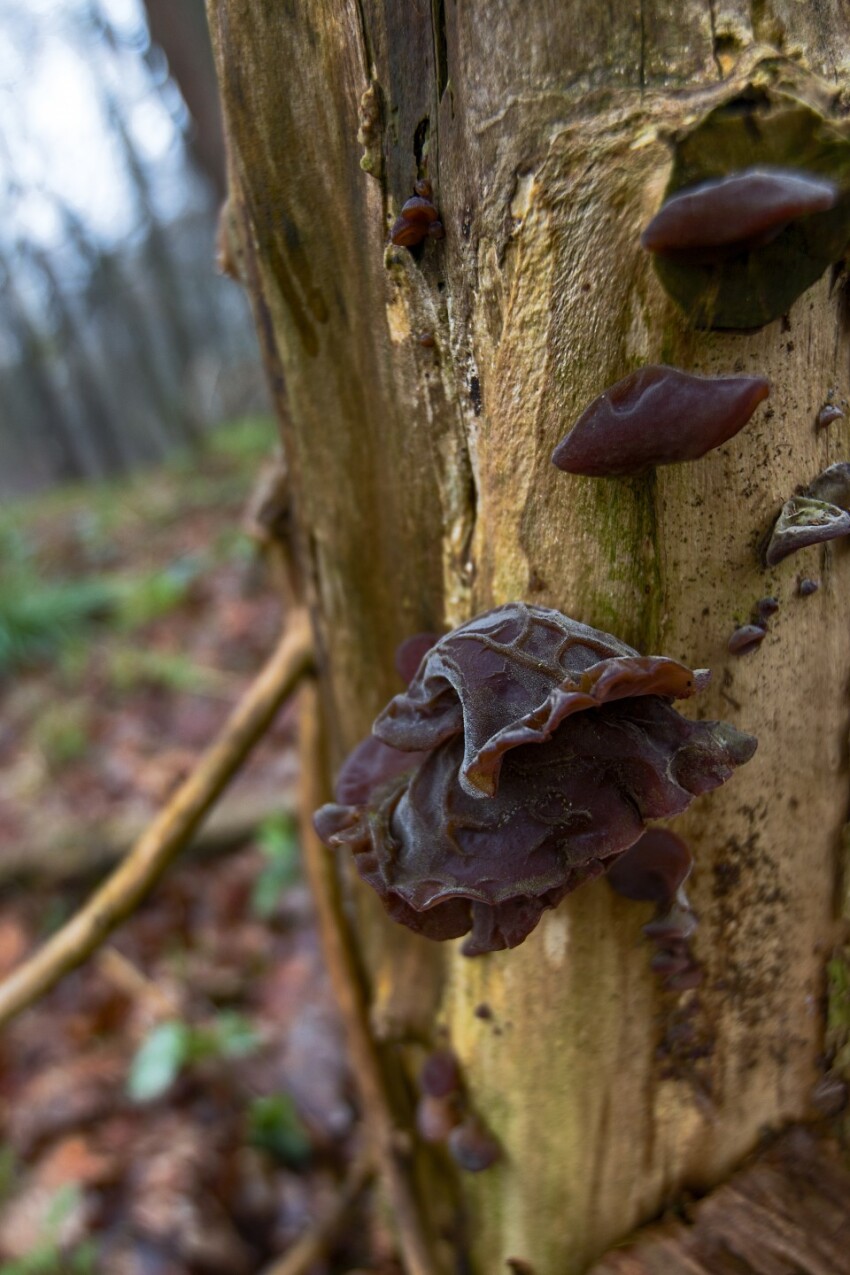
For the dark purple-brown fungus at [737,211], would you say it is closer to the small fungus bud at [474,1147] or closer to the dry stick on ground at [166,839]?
the dry stick on ground at [166,839]

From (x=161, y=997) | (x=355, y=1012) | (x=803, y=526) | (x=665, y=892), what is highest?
(x=803, y=526)

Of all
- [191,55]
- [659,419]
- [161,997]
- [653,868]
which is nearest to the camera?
[659,419]

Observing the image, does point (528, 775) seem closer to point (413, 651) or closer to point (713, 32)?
point (413, 651)

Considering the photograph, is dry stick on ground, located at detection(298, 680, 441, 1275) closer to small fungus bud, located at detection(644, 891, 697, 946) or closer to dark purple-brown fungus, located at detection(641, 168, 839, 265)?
small fungus bud, located at detection(644, 891, 697, 946)

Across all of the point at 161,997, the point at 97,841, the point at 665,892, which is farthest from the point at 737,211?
the point at 97,841

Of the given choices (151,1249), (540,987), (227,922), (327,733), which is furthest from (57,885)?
(540,987)
